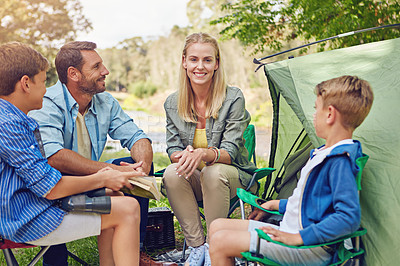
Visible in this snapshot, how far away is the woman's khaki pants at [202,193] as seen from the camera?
2561 millimetres

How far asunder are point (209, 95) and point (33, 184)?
1409 millimetres

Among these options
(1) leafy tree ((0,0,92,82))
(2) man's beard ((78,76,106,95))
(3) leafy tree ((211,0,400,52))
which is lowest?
(2) man's beard ((78,76,106,95))

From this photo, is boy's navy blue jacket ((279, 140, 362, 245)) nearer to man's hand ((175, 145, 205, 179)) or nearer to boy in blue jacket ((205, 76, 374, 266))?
boy in blue jacket ((205, 76, 374, 266))

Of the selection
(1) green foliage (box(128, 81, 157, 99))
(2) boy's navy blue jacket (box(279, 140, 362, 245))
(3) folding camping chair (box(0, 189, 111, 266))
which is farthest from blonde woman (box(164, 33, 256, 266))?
(1) green foliage (box(128, 81, 157, 99))

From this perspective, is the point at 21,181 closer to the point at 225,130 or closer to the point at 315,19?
the point at 225,130

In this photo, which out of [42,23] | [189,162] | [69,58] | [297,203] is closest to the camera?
[297,203]

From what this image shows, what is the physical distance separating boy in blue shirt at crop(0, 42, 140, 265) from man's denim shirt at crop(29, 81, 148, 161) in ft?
1.41

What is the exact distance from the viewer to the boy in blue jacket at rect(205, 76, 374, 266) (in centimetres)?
164

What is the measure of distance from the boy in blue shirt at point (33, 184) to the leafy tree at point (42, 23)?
10843 mm

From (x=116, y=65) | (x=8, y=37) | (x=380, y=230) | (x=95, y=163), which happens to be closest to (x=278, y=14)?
(x=95, y=163)

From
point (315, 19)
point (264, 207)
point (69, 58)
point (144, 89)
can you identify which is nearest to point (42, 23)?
point (144, 89)

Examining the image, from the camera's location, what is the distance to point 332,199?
5.67 feet

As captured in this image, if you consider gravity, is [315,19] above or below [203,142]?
above

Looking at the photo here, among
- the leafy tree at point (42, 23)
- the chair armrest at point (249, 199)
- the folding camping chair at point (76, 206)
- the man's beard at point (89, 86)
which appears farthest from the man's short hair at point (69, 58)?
the leafy tree at point (42, 23)
